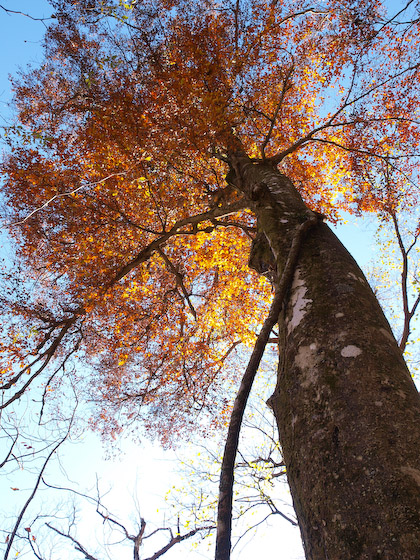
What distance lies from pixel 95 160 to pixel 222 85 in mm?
4360

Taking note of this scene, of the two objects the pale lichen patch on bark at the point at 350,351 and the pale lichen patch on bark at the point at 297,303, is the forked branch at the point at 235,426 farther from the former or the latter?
the pale lichen patch on bark at the point at 350,351

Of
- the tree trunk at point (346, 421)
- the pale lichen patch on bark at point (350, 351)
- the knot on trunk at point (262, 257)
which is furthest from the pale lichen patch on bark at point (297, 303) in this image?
the knot on trunk at point (262, 257)

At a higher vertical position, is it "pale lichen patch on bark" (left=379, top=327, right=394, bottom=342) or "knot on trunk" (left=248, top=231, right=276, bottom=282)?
"knot on trunk" (left=248, top=231, right=276, bottom=282)

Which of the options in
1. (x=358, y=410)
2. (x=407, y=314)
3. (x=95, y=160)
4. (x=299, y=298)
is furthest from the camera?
(x=95, y=160)

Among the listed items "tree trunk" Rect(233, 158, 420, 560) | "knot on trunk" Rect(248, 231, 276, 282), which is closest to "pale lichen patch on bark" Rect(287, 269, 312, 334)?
"tree trunk" Rect(233, 158, 420, 560)

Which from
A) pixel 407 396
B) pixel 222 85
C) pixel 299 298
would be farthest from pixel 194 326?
pixel 407 396

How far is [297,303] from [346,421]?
917 millimetres

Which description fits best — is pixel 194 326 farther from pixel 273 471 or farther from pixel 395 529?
pixel 395 529

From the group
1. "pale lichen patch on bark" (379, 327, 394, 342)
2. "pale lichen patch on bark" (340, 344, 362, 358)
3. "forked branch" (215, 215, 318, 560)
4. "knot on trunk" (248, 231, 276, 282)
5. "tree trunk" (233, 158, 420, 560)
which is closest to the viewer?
"tree trunk" (233, 158, 420, 560)

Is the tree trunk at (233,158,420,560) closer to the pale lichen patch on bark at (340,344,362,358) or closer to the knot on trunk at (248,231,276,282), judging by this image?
the pale lichen patch on bark at (340,344,362,358)

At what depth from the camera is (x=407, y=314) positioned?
6887mm

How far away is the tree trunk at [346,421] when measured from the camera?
102 centimetres

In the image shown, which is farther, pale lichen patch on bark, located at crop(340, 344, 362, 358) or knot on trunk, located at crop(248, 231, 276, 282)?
knot on trunk, located at crop(248, 231, 276, 282)

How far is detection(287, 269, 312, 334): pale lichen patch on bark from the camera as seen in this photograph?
2.03 m
